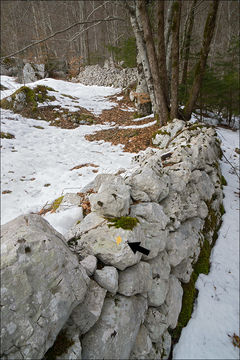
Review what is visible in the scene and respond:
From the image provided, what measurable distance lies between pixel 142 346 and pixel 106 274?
2.85 ft

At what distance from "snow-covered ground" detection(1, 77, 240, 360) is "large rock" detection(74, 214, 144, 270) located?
27.5 inches

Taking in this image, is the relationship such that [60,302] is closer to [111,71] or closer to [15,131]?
[15,131]

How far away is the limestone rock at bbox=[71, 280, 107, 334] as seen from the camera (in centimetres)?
140

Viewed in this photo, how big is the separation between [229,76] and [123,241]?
12512mm

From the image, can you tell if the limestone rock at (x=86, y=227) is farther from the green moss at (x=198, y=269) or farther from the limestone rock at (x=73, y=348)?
the green moss at (x=198, y=269)

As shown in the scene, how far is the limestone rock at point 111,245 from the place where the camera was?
1.74 metres

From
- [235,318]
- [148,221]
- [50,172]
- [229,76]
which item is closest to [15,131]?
[50,172]

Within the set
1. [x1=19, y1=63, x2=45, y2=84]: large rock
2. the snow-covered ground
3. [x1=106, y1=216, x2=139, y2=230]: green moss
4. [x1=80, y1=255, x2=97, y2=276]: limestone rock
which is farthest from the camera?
[x1=19, y1=63, x2=45, y2=84]: large rock

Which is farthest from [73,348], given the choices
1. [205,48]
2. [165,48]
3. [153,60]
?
[165,48]

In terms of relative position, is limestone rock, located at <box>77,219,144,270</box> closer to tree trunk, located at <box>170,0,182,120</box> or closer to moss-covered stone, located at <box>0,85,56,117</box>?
tree trunk, located at <box>170,0,182,120</box>

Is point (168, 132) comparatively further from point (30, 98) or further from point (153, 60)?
point (30, 98)

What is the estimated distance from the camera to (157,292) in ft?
6.97

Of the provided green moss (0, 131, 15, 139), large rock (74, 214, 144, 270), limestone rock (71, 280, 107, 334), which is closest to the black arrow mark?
large rock (74, 214, 144, 270)

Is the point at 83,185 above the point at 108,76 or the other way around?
the other way around
